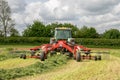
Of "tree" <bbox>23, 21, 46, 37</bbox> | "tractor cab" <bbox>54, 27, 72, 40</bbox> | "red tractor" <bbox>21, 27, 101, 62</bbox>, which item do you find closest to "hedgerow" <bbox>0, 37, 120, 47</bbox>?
"tree" <bbox>23, 21, 46, 37</bbox>

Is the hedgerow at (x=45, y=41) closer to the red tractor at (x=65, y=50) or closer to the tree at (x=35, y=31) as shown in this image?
the tree at (x=35, y=31)

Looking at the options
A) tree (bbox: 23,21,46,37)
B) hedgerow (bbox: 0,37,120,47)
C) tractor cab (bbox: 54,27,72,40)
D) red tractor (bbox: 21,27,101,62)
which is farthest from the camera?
tree (bbox: 23,21,46,37)

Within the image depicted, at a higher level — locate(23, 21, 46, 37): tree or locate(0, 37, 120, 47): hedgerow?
locate(23, 21, 46, 37): tree

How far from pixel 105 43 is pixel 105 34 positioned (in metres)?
59.8

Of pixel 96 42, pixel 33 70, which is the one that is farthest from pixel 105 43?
pixel 33 70

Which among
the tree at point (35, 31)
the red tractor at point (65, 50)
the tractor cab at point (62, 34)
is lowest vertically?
the red tractor at point (65, 50)

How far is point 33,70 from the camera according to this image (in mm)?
14234

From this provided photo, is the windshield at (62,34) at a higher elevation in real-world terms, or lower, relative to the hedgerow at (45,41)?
higher

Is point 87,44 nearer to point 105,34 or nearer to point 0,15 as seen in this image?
point 0,15

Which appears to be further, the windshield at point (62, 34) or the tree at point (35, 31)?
the tree at point (35, 31)

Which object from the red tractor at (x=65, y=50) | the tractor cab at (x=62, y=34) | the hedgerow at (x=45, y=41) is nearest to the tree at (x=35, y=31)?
the hedgerow at (x=45, y=41)

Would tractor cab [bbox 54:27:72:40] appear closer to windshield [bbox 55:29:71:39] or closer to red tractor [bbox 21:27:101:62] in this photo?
windshield [bbox 55:29:71:39]

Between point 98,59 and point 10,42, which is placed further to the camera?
point 10,42

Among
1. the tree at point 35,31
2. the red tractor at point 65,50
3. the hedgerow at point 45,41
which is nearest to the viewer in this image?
the red tractor at point 65,50
